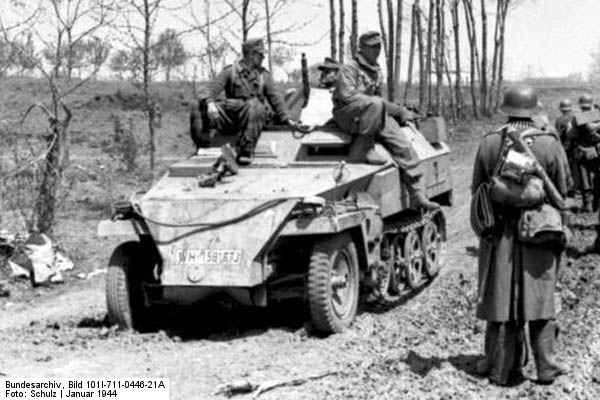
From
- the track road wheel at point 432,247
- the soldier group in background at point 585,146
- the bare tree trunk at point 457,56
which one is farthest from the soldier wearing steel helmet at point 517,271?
the bare tree trunk at point 457,56

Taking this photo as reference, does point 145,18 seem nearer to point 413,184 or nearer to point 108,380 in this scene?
point 413,184

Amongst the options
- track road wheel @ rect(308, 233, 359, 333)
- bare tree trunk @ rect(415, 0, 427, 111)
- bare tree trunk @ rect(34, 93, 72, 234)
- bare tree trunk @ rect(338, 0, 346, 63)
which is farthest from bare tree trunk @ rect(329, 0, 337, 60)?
track road wheel @ rect(308, 233, 359, 333)

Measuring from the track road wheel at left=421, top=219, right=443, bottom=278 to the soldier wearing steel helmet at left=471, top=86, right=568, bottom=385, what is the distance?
4619mm

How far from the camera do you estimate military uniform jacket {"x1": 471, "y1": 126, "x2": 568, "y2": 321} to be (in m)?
6.75

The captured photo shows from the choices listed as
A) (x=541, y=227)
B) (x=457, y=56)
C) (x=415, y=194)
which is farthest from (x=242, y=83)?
(x=457, y=56)

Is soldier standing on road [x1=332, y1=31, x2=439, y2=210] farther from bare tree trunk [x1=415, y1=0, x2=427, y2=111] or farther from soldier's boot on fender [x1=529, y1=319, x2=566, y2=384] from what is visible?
bare tree trunk [x1=415, y1=0, x2=427, y2=111]

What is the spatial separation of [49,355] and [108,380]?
3.86ft

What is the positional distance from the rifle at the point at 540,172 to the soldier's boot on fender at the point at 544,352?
749mm

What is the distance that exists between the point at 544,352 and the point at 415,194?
163 inches

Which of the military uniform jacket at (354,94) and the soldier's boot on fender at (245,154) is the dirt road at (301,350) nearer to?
the soldier's boot on fender at (245,154)

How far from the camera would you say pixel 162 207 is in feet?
29.8

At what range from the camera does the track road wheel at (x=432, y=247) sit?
38.2ft

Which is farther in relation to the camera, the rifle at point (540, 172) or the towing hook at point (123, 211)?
the towing hook at point (123, 211)

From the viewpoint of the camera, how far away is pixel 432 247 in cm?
1195
